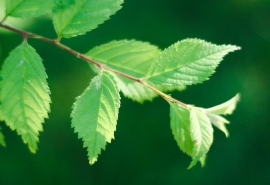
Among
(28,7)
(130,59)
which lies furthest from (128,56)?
(28,7)

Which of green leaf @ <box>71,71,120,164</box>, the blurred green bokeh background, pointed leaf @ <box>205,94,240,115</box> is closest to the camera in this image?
green leaf @ <box>71,71,120,164</box>

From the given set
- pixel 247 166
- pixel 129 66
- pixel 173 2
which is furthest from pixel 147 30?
pixel 129 66

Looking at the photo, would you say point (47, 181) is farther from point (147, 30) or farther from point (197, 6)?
point (197, 6)

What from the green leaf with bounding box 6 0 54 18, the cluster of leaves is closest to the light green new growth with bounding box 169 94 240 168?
the cluster of leaves

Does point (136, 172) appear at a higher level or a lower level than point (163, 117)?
lower

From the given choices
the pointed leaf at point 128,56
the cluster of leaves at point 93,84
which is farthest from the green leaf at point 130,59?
the cluster of leaves at point 93,84

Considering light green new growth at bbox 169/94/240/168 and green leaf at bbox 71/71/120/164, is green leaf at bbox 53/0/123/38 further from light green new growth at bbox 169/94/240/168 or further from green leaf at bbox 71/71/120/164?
light green new growth at bbox 169/94/240/168
